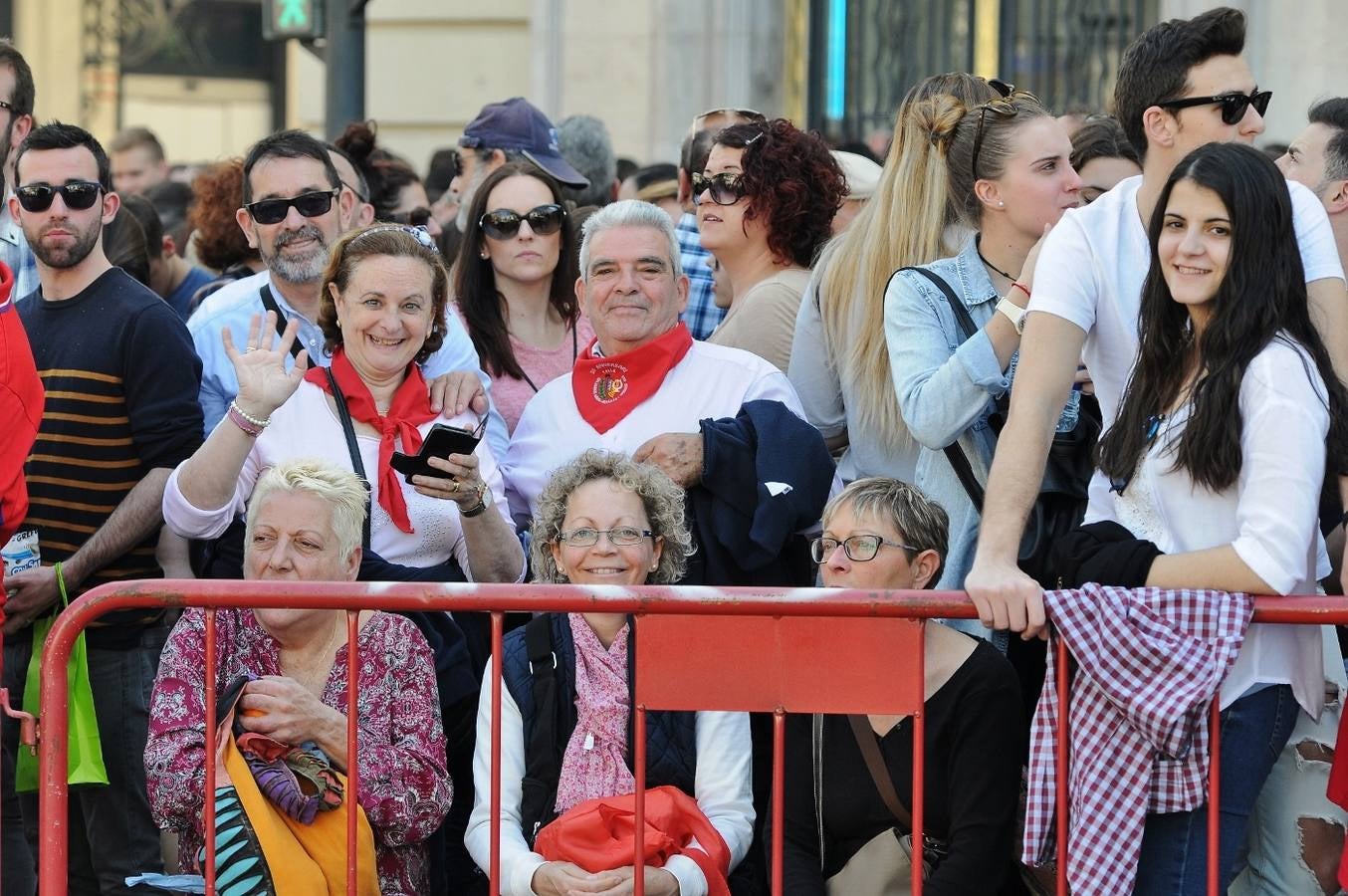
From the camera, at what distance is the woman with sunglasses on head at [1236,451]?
359 centimetres

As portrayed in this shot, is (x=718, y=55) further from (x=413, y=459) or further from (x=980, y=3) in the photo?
(x=413, y=459)

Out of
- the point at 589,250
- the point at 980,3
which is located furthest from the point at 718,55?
the point at 589,250

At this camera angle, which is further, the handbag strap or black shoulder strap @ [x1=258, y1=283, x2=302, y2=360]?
black shoulder strap @ [x1=258, y1=283, x2=302, y2=360]

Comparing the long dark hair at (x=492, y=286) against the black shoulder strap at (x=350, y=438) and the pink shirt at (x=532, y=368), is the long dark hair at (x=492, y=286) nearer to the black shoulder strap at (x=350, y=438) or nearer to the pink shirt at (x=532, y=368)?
the pink shirt at (x=532, y=368)

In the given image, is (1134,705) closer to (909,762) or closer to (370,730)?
(909,762)

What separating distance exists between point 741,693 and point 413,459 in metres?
1.09

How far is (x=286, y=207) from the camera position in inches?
225

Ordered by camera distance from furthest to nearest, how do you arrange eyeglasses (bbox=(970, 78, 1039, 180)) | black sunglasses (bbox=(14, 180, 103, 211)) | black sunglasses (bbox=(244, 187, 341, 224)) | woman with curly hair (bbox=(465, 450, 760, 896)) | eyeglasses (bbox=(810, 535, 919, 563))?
black sunglasses (bbox=(244, 187, 341, 224)) → black sunglasses (bbox=(14, 180, 103, 211)) → eyeglasses (bbox=(970, 78, 1039, 180)) → eyeglasses (bbox=(810, 535, 919, 563)) → woman with curly hair (bbox=(465, 450, 760, 896))

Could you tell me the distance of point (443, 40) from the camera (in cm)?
1228

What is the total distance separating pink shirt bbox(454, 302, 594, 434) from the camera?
5.59m

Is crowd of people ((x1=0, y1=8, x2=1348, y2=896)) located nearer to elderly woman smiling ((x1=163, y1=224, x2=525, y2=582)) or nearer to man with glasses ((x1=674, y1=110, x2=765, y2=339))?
elderly woman smiling ((x1=163, y1=224, x2=525, y2=582))

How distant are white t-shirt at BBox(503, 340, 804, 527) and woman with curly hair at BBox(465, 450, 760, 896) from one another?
0.54 m

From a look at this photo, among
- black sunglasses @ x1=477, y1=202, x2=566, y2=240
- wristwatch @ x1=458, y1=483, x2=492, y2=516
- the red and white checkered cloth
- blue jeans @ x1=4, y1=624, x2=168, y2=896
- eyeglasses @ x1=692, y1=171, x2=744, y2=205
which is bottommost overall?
blue jeans @ x1=4, y1=624, x2=168, y2=896

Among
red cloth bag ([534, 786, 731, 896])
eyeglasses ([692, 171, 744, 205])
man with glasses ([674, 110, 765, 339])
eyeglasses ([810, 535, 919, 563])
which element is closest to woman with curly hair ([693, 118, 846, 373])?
eyeglasses ([692, 171, 744, 205])
